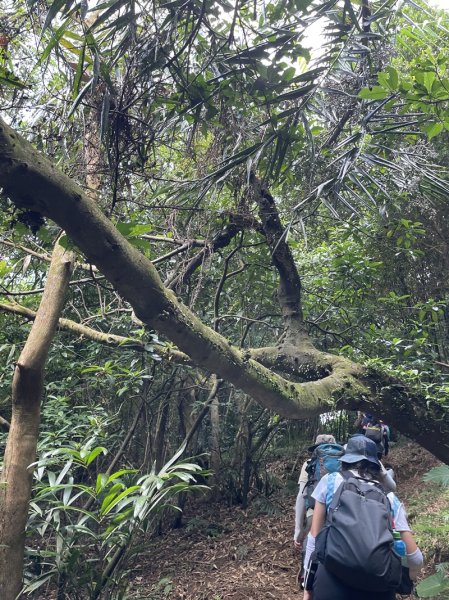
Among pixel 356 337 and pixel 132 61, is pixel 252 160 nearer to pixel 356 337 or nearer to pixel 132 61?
pixel 132 61

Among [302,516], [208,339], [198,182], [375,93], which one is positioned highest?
[375,93]

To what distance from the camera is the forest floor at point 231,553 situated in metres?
4.39

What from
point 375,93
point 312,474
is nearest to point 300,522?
point 312,474

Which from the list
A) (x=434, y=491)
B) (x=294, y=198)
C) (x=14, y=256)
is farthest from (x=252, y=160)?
(x=434, y=491)

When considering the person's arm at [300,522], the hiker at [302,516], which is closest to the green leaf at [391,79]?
the hiker at [302,516]

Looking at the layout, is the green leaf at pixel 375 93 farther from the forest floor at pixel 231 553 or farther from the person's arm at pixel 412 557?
the forest floor at pixel 231 553

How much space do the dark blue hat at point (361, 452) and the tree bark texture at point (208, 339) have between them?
1.16 ft

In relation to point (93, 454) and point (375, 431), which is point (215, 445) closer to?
point (375, 431)

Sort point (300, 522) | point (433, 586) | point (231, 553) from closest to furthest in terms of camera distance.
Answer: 1. point (433, 586)
2. point (300, 522)
3. point (231, 553)

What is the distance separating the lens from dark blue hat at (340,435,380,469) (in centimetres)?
284

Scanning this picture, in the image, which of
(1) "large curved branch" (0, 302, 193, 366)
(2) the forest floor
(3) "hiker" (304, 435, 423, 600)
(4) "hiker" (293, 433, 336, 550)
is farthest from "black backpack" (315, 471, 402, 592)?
(2) the forest floor

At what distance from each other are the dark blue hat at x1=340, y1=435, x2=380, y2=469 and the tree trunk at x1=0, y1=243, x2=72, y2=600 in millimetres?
1897

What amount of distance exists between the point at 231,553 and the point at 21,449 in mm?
3317

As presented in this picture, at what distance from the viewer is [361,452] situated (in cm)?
288
